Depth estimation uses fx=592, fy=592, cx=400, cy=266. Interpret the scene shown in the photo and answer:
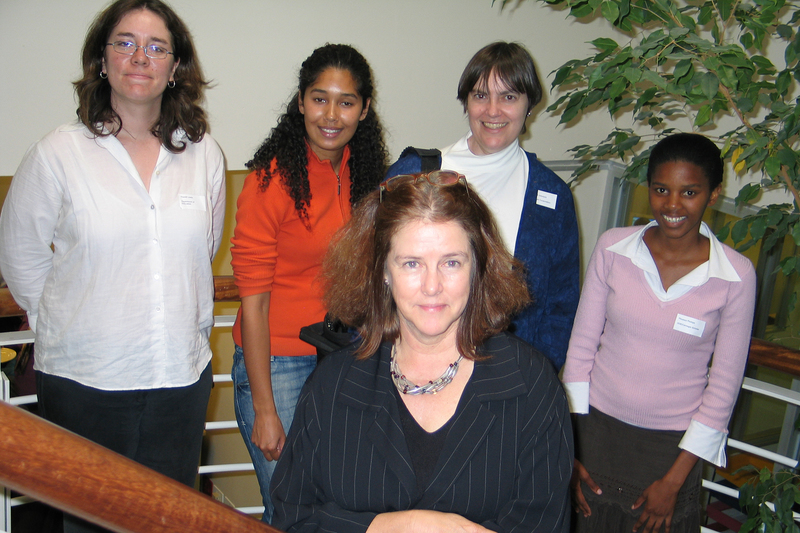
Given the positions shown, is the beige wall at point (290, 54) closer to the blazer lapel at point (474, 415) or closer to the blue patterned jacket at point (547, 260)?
the blue patterned jacket at point (547, 260)

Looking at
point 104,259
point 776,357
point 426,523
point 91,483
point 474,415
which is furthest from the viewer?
point 776,357

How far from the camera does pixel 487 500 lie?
1.23 meters

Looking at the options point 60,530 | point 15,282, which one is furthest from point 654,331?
point 60,530

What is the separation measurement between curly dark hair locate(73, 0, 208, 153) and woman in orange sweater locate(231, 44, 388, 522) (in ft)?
0.80

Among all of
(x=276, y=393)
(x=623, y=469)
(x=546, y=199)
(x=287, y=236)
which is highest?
(x=546, y=199)

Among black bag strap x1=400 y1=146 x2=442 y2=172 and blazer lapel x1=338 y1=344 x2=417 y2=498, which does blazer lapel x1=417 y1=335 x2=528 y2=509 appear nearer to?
blazer lapel x1=338 y1=344 x2=417 y2=498

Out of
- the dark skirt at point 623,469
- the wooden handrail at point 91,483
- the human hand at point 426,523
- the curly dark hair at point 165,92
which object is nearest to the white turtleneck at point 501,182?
the dark skirt at point 623,469

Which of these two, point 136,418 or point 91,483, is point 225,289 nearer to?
point 136,418

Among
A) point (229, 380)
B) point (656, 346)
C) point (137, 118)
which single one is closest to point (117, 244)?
point (137, 118)

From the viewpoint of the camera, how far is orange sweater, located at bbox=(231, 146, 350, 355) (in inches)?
68.7

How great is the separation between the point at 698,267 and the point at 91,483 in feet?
5.84

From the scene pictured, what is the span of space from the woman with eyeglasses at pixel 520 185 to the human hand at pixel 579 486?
0.38m

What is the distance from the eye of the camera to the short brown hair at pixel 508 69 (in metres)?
1.77

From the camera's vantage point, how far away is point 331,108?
180 centimetres
